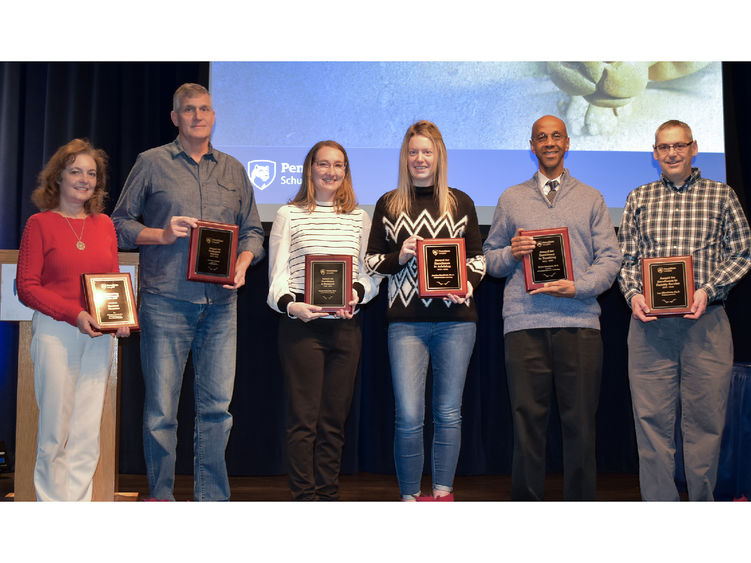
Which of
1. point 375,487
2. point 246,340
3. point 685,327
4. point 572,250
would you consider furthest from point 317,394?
point 246,340

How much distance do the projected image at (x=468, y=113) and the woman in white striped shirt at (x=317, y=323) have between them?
102 centimetres

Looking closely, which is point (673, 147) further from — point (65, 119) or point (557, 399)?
point (65, 119)

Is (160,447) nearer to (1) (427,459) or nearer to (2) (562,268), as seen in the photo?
(2) (562,268)

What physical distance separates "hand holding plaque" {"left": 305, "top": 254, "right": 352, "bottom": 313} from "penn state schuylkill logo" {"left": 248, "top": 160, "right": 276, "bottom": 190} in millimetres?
1237

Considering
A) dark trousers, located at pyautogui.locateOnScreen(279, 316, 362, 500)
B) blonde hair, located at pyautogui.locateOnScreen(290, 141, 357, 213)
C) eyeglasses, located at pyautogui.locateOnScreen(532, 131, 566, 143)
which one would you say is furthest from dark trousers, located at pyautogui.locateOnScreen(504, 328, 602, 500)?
blonde hair, located at pyautogui.locateOnScreen(290, 141, 357, 213)

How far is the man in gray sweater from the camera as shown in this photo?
9.98 feet

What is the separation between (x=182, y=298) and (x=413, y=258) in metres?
Answer: 1.01

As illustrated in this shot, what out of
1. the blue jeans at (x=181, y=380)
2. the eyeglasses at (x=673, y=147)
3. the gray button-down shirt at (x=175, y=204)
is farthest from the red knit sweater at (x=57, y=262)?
the eyeglasses at (x=673, y=147)

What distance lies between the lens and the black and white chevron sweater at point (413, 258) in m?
3.12

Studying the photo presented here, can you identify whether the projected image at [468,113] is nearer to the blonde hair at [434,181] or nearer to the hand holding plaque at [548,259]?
the blonde hair at [434,181]

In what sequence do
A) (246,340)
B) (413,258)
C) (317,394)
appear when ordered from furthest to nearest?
(246,340) < (413,258) < (317,394)

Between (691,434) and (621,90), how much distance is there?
223 cm

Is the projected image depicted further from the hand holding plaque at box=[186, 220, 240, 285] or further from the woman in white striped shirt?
the hand holding plaque at box=[186, 220, 240, 285]

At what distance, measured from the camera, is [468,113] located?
4348 millimetres
